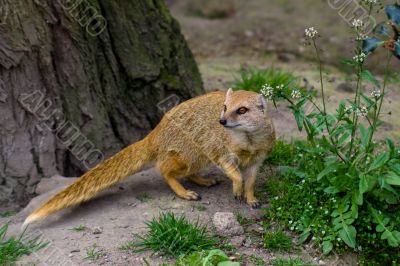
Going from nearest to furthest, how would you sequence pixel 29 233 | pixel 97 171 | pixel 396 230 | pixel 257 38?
pixel 396 230 < pixel 29 233 < pixel 97 171 < pixel 257 38

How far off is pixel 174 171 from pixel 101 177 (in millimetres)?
524

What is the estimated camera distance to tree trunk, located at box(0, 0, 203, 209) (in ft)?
14.2

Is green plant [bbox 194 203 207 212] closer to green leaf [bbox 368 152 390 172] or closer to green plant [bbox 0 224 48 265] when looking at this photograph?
green plant [bbox 0 224 48 265]

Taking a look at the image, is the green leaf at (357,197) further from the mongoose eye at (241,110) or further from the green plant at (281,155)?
the green plant at (281,155)

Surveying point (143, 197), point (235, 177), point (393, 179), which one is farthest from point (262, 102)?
point (143, 197)

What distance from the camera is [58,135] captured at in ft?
15.3

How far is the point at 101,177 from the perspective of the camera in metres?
4.30

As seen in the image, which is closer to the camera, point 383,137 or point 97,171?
point 97,171

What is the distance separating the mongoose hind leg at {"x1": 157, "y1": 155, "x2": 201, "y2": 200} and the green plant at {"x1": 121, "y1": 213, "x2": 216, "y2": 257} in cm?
54

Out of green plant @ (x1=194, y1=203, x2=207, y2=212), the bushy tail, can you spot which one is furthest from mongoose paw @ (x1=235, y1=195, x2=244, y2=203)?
the bushy tail

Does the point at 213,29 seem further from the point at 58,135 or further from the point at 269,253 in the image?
the point at 269,253

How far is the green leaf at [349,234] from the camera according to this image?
11.5ft

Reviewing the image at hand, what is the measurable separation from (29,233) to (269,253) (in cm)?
161

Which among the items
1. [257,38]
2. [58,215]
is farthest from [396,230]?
[257,38]
